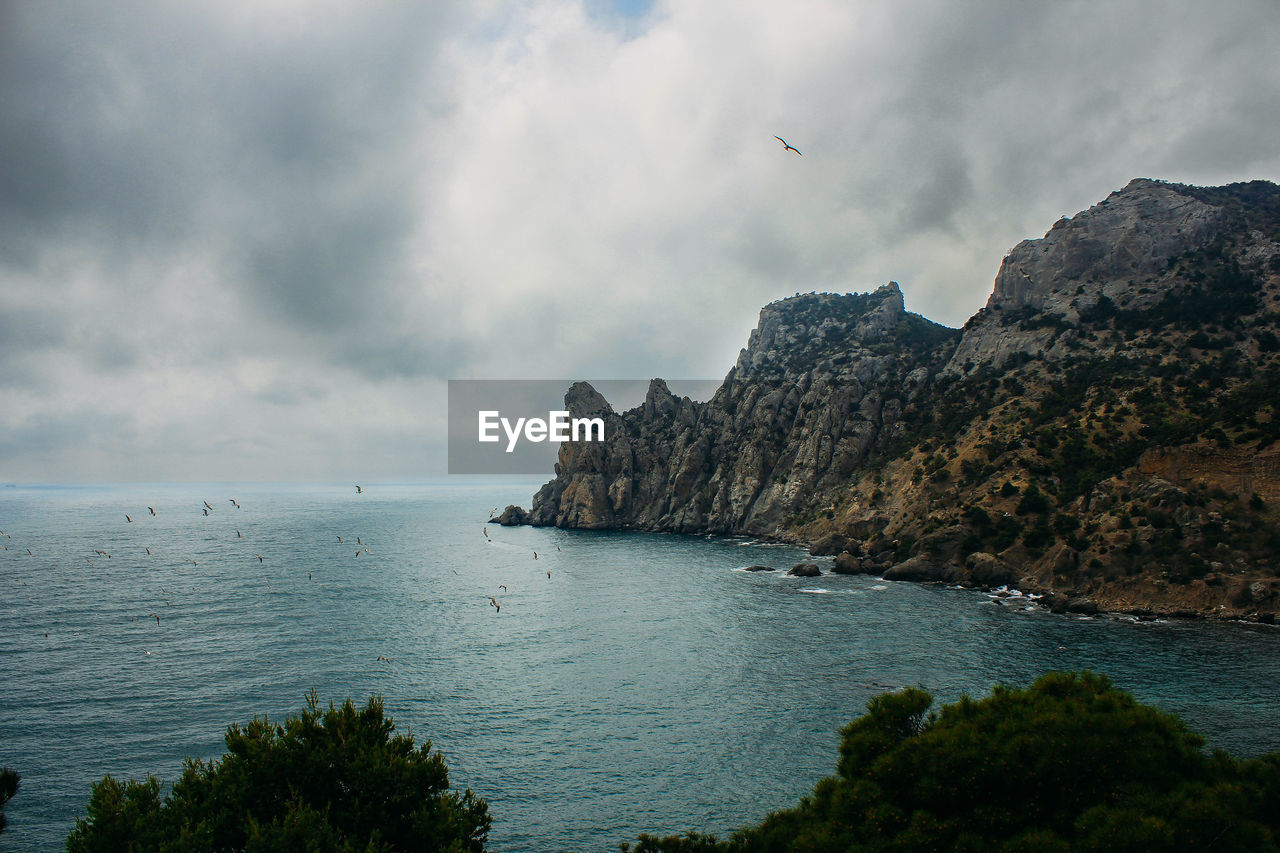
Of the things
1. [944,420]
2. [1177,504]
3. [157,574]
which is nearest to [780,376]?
[944,420]

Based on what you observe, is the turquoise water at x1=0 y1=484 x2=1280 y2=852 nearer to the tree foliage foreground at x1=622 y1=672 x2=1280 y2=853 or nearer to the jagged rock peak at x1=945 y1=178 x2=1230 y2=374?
the tree foliage foreground at x1=622 y1=672 x2=1280 y2=853

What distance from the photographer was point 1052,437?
10381 cm

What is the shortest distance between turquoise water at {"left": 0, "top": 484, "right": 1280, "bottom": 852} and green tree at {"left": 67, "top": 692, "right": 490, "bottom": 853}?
1204cm

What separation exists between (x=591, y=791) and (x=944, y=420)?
117 m

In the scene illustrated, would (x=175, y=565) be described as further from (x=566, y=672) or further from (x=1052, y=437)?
(x=1052, y=437)

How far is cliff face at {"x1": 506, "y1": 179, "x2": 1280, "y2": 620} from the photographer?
260 feet

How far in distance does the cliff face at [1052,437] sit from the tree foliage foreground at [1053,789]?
64487mm

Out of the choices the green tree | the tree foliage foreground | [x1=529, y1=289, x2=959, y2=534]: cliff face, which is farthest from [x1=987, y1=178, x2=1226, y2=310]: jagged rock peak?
the green tree

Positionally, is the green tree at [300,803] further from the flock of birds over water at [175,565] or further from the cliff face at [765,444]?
the cliff face at [765,444]

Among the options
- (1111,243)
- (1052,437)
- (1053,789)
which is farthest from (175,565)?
(1111,243)

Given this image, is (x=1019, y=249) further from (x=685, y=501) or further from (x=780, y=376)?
(x=685, y=501)

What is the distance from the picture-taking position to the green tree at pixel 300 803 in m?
22.1

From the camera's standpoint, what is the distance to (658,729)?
47688 mm

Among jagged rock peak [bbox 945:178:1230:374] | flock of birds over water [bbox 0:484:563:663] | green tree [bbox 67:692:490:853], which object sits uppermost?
jagged rock peak [bbox 945:178:1230:374]
